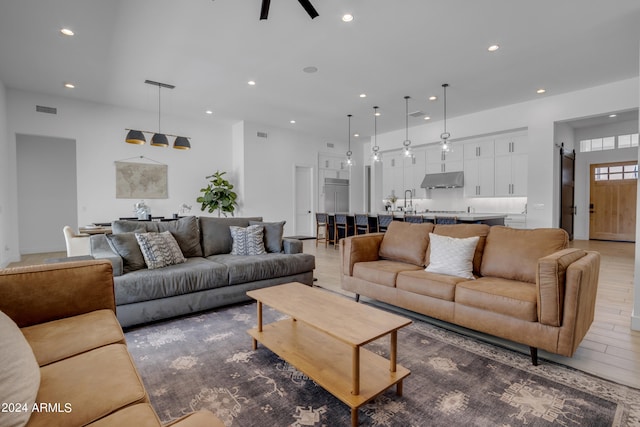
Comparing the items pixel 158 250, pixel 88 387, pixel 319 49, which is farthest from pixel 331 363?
pixel 319 49

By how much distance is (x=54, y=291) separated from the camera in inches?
70.2

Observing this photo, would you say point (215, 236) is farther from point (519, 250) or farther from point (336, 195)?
point (336, 195)

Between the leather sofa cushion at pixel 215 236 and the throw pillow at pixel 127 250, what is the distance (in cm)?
83

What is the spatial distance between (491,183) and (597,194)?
343 centimetres

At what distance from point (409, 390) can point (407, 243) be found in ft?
5.92

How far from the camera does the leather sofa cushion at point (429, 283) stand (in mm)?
2617

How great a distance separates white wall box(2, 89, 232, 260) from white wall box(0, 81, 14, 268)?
117 millimetres

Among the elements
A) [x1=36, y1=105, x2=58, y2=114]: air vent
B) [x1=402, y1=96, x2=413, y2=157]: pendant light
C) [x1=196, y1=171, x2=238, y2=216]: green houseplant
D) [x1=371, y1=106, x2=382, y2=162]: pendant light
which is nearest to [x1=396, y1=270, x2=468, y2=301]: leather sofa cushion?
[x1=402, y1=96, x2=413, y2=157]: pendant light

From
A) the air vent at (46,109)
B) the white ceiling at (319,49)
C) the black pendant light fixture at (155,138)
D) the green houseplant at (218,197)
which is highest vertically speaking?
the white ceiling at (319,49)

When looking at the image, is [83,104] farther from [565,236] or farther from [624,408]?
[624,408]

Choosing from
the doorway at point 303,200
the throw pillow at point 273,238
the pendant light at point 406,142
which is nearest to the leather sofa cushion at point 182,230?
the throw pillow at point 273,238

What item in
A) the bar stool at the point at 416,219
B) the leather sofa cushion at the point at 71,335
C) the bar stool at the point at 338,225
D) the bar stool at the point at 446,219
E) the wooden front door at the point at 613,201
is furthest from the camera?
the wooden front door at the point at 613,201

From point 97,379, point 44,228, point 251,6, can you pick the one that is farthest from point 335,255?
point 44,228

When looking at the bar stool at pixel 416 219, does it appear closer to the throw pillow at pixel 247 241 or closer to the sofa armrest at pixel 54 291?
the throw pillow at pixel 247 241
